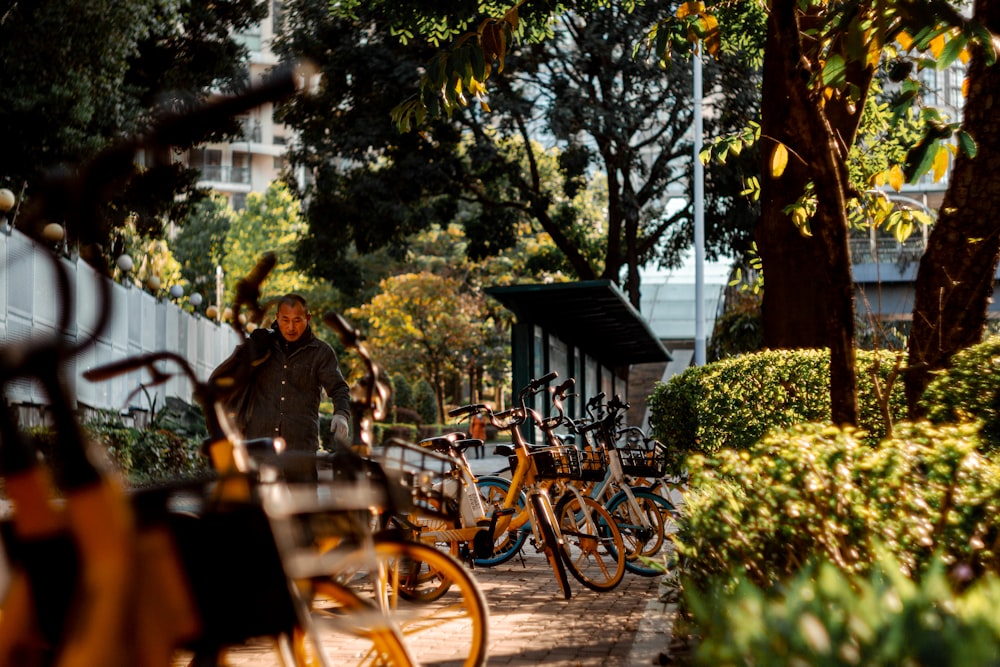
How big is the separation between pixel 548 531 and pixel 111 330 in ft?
27.8

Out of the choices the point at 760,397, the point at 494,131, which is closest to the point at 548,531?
the point at 760,397

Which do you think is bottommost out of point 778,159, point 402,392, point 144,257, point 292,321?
point 402,392

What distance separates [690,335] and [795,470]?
2106 inches

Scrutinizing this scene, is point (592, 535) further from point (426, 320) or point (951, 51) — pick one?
point (426, 320)

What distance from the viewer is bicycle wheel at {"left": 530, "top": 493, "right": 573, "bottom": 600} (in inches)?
311

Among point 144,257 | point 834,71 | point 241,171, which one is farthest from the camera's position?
point 241,171

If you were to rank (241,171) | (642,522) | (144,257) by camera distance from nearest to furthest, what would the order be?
(642,522), (144,257), (241,171)

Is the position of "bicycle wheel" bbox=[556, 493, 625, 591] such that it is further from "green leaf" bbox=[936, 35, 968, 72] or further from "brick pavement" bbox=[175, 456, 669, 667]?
"green leaf" bbox=[936, 35, 968, 72]

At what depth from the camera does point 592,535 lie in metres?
8.62

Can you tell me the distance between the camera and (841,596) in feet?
7.64

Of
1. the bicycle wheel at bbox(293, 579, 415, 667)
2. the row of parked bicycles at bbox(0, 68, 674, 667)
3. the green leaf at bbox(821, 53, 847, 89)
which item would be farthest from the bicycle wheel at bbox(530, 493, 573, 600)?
the bicycle wheel at bbox(293, 579, 415, 667)

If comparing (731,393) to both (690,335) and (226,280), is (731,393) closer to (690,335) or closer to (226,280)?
(690,335)

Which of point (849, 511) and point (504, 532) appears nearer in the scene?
point (849, 511)

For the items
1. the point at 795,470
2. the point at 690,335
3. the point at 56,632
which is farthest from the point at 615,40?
the point at 690,335
